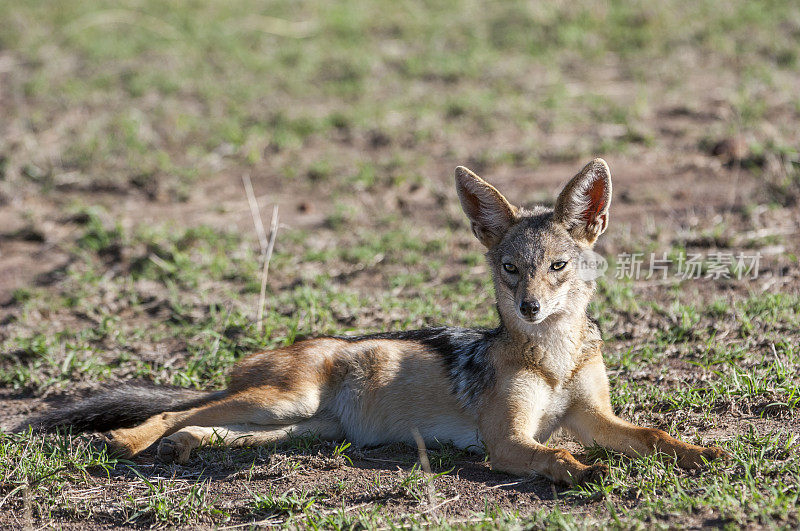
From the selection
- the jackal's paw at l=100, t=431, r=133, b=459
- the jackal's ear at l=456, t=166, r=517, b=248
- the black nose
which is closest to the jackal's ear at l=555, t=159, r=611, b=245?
the jackal's ear at l=456, t=166, r=517, b=248

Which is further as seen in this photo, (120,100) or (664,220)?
(120,100)

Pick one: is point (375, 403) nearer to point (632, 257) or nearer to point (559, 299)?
point (559, 299)

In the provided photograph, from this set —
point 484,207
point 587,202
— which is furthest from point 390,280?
point 587,202

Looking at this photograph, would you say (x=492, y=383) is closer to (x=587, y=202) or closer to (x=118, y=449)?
(x=587, y=202)

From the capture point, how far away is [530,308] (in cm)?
468

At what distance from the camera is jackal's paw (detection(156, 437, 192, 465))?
16.2 ft

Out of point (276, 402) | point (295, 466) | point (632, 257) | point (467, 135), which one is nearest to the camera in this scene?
point (295, 466)

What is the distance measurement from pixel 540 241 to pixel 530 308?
50 centimetres

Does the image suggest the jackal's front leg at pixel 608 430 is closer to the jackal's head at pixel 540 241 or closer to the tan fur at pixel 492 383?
the tan fur at pixel 492 383

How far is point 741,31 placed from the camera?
458 inches

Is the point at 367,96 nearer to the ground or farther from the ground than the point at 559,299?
farther from the ground

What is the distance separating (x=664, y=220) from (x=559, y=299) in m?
3.42

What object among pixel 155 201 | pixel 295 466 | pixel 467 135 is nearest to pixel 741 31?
pixel 467 135

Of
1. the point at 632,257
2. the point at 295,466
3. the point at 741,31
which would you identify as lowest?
the point at 295,466
